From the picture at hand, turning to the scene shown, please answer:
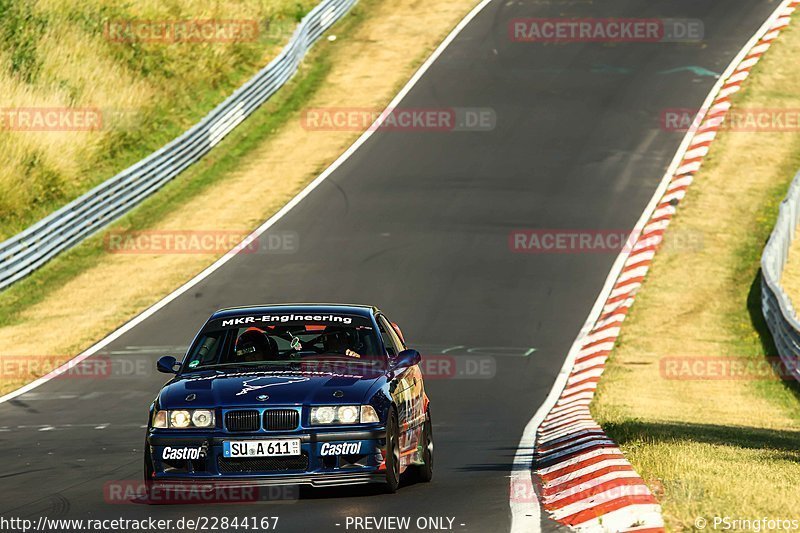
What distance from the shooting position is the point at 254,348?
34.9ft

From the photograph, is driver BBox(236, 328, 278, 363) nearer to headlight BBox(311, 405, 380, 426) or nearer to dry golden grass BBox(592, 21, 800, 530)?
headlight BBox(311, 405, 380, 426)

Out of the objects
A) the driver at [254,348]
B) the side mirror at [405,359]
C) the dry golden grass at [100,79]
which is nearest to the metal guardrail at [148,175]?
the dry golden grass at [100,79]

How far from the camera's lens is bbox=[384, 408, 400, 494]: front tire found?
9.41 m

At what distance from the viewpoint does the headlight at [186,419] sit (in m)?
9.34

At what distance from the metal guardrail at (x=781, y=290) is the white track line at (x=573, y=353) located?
2.82m

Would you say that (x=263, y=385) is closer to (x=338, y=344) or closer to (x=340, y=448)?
(x=340, y=448)

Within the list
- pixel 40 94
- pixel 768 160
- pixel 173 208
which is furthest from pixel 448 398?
pixel 40 94

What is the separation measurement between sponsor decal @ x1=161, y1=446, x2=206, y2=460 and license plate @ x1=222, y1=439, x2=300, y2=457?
6.8 inches

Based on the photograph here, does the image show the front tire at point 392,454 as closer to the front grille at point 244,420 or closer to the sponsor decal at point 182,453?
the front grille at point 244,420

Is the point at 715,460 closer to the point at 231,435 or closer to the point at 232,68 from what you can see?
the point at 231,435

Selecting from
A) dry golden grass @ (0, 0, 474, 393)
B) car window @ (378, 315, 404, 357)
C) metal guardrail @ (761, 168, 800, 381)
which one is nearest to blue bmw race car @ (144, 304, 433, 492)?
car window @ (378, 315, 404, 357)

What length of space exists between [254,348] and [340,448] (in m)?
1.69

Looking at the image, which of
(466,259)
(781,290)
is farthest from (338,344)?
(466,259)

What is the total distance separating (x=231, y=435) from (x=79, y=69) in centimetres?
2796
